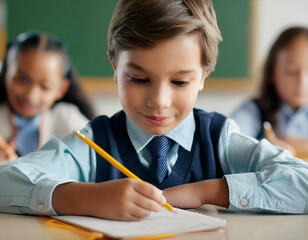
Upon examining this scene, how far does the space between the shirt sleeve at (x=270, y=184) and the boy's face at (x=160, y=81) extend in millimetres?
176

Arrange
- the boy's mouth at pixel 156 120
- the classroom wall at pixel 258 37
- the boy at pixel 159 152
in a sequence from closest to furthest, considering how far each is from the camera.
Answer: the boy at pixel 159 152, the boy's mouth at pixel 156 120, the classroom wall at pixel 258 37

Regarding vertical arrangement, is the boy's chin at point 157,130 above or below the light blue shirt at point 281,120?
above

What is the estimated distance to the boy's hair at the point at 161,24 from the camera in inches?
39.6

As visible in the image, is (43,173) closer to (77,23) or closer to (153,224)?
(153,224)

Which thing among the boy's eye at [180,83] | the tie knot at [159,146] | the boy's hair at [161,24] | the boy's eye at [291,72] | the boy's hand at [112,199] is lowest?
the boy's hand at [112,199]

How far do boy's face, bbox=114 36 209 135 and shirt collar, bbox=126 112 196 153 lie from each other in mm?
61

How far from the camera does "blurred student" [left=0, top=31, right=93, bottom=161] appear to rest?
263 centimetres

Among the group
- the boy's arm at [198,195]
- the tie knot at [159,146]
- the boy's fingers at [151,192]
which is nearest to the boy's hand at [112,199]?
the boy's fingers at [151,192]

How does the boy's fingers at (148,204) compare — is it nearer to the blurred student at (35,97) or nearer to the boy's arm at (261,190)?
the boy's arm at (261,190)

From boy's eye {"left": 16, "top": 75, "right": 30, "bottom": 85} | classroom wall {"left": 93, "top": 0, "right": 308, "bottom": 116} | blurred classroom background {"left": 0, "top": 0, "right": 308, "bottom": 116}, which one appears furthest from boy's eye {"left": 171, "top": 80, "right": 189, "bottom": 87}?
classroom wall {"left": 93, "top": 0, "right": 308, "bottom": 116}

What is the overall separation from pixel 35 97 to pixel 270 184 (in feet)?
6.01

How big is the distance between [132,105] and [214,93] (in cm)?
320

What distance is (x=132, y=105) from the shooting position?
1.03 meters

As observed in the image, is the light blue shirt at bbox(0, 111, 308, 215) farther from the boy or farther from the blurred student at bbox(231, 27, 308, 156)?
the blurred student at bbox(231, 27, 308, 156)
